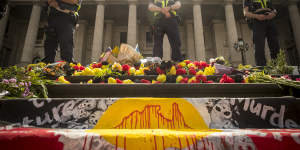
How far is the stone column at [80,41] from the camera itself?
861 inches

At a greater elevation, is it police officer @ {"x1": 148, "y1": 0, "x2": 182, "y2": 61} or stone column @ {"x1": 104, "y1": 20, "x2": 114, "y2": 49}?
stone column @ {"x1": 104, "y1": 20, "x2": 114, "y2": 49}

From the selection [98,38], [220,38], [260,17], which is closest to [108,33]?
[98,38]

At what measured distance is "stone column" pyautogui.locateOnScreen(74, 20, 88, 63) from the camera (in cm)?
2186

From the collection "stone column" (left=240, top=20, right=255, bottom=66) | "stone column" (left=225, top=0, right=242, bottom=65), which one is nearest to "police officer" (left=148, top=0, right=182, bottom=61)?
"stone column" (left=225, top=0, right=242, bottom=65)

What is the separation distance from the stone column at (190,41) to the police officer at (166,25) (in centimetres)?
1811

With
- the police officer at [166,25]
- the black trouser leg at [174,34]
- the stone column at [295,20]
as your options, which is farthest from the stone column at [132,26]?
the stone column at [295,20]

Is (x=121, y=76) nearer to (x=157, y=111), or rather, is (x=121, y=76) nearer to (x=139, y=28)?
(x=157, y=111)

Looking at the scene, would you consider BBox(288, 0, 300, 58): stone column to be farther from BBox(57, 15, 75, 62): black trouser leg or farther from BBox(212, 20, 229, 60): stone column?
BBox(57, 15, 75, 62): black trouser leg

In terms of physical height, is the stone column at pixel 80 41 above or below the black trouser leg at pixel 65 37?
above

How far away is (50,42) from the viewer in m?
4.65

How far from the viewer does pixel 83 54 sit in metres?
22.9

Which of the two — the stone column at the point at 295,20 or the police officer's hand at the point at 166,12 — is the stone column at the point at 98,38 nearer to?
the police officer's hand at the point at 166,12

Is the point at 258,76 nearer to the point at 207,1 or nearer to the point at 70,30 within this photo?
the point at 70,30

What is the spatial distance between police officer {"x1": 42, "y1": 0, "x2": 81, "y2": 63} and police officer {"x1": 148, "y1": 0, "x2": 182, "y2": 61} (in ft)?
8.36
